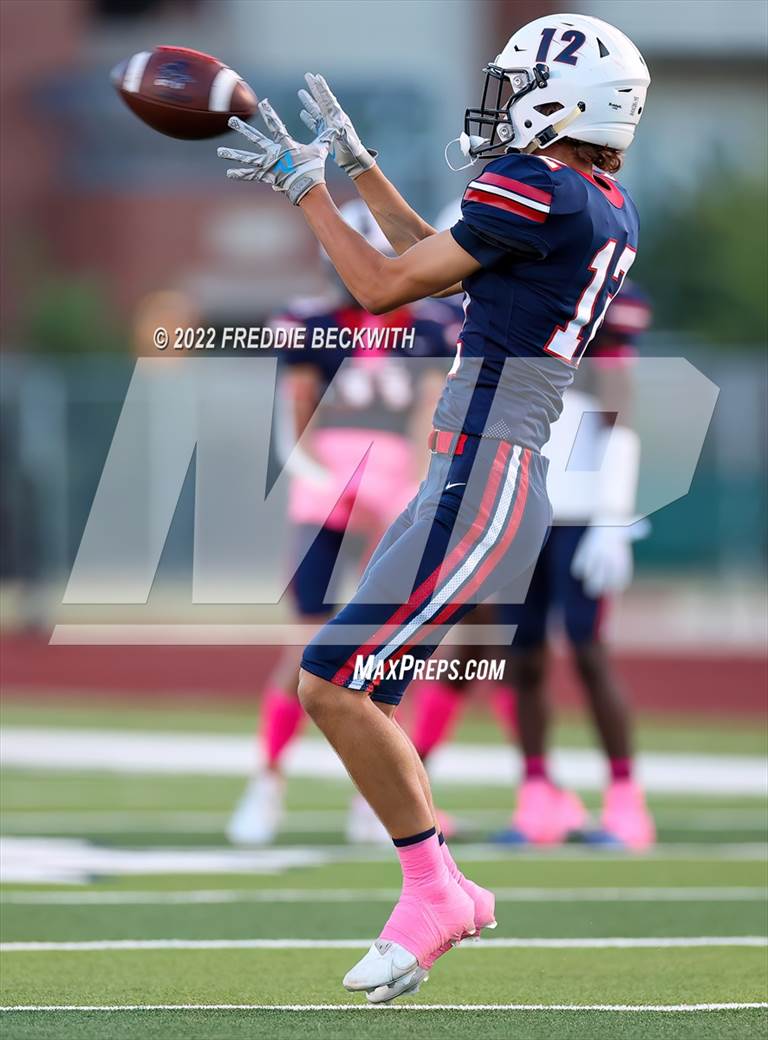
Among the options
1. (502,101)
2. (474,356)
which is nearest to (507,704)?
(474,356)

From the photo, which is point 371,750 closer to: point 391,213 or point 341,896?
point 391,213

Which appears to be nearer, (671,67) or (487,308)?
(487,308)

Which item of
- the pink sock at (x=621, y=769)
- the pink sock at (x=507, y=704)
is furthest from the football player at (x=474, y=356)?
the pink sock at (x=507, y=704)

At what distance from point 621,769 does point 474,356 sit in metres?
2.48

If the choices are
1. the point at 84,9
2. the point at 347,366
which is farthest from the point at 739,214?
the point at 347,366

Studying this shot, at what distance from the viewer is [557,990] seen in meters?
3.75

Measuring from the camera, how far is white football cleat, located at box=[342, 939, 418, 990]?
11.3 ft

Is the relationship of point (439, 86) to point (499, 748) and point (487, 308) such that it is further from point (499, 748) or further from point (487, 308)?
point (487, 308)

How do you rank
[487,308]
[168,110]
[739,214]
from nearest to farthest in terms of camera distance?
[487,308], [168,110], [739,214]

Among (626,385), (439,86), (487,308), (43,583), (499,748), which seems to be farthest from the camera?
(439,86)

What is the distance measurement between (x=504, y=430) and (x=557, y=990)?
1.13 metres

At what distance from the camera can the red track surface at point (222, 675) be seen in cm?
1066

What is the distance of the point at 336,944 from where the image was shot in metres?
4.27

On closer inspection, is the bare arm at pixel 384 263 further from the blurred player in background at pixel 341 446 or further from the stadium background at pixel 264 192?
the stadium background at pixel 264 192
